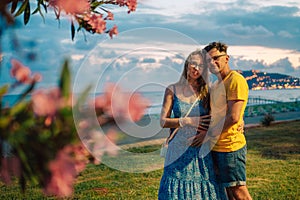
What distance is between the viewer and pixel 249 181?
22.0ft

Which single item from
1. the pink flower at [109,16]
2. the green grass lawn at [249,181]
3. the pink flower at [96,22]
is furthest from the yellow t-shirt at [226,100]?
the green grass lawn at [249,181]

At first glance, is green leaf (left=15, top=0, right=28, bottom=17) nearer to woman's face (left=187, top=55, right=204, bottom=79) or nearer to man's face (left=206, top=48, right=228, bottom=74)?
woman's face (left=187, top=55, right=204, bottom=79)

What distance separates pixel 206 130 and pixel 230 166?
0.94 ft

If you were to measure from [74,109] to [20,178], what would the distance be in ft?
0.51

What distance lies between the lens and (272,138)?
1032 cm

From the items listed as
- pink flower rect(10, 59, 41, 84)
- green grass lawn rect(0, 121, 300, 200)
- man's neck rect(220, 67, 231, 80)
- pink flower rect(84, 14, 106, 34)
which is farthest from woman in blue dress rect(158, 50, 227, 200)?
pink flower rect(10, 59, 41, 84)

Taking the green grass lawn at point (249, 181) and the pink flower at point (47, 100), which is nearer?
the pink flower at point (47, 100)

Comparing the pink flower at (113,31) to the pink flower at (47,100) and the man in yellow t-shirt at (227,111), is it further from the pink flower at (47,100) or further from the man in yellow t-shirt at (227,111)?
the man in yellow t-shirt at (227,111)

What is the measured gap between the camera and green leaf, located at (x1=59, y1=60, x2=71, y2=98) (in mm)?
720

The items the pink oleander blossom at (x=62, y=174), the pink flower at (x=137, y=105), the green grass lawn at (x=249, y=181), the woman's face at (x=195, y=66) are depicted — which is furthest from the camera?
the green grass lawn at (x=249, y=181)

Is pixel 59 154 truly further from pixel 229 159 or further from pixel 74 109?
pixel 229 159

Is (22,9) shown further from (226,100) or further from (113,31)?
(226,100)

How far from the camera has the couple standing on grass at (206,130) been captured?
3.26 metres

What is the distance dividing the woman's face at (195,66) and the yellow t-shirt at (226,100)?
175 millimetres
